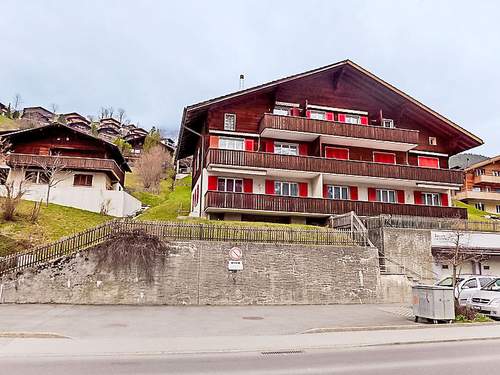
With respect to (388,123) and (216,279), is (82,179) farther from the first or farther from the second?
(388,123)

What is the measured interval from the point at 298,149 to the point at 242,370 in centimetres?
2405

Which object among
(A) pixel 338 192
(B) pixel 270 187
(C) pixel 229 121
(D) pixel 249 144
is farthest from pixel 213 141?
(A) pixel 338 192

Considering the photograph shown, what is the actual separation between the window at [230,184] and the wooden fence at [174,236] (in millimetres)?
9018

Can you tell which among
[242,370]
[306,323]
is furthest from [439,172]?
[242,370]

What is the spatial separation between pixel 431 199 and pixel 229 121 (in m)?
17.2

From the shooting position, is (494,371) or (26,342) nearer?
(494,371)

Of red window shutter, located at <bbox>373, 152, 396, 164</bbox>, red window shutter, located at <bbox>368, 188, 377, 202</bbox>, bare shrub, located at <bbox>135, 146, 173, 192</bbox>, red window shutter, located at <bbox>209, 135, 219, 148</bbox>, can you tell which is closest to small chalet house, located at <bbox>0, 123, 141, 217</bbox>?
red window shutter, located at <bbox>209, 135, 219, 148</bbox>

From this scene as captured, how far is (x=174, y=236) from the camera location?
57.2 feet

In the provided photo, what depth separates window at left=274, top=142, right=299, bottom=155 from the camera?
29391 millimetres

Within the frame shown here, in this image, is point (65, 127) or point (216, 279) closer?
point (216, 279)

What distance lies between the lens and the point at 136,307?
15445 mm

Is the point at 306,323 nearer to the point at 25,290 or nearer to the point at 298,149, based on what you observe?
the point at 25,290

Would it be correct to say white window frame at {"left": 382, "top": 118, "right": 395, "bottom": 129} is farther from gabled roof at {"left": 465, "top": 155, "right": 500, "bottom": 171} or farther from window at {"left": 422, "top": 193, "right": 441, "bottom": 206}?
gabled roof at {"left": 465, "top": 155, "right": 500, "bottom": 171}

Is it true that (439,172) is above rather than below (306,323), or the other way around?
above
